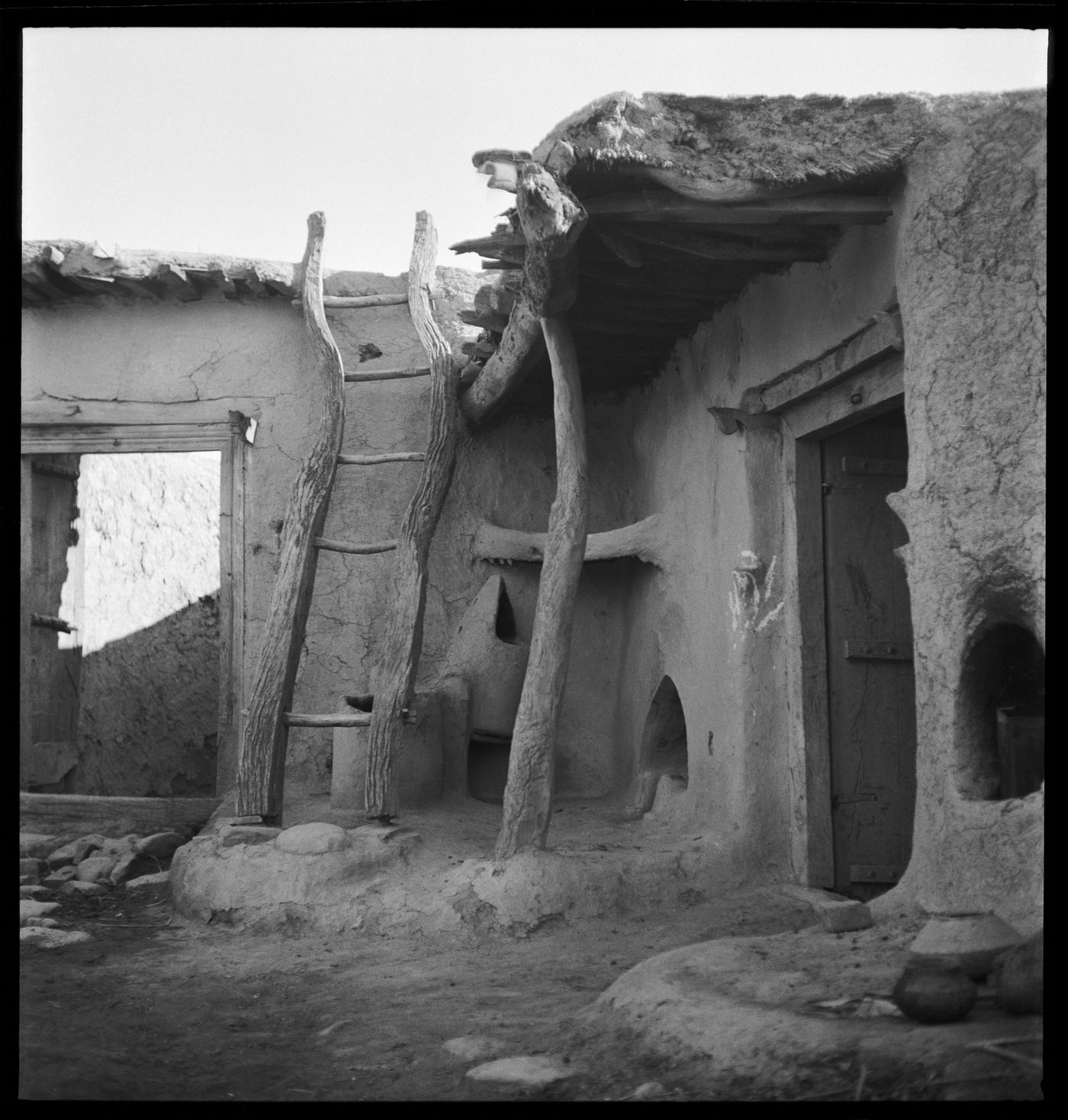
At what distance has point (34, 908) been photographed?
531 cm

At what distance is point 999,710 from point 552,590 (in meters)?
1.88

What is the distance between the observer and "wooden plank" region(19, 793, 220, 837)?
667 cm

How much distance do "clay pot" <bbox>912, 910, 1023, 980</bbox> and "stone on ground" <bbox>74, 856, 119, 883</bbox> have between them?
3.96 metres

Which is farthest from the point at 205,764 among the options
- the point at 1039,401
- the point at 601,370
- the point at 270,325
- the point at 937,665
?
the point at 1039,401

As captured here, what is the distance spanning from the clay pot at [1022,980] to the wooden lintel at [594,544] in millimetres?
3501

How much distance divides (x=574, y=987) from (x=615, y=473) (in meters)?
3.83

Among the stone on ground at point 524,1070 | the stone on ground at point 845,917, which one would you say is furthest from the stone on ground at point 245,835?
the stone on ground at point 845,917

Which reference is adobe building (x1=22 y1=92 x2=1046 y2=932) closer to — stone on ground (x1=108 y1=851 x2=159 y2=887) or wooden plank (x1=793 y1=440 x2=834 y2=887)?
wooden plank (x1=793 y1=440 x2=834 y2=887)

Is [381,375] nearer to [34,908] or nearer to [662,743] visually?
[662,743]

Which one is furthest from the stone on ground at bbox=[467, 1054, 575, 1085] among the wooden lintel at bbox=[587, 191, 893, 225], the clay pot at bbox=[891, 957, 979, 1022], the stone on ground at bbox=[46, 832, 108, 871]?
the stone on ground at bbox=[46, 832, 108, 871]

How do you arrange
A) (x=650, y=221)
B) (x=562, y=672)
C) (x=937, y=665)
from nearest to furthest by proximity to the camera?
(x=937, y=665), (x=650, y=221), (x=562, y=672)

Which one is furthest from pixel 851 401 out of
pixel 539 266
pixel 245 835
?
pixel 245 835

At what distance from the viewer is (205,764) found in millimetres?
8859
